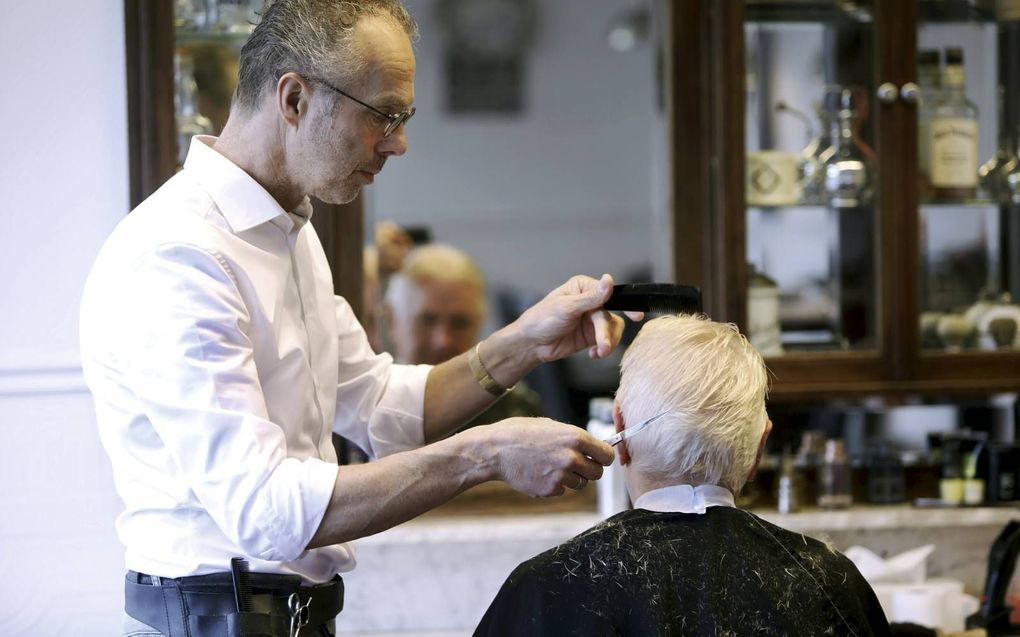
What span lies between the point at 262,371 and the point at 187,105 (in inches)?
43.7

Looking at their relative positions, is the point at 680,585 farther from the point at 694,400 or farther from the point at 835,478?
the point at 835,478

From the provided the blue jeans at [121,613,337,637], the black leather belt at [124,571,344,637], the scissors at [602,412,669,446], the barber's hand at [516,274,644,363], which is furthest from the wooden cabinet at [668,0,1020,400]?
the blue jeans at [121,613,337,637]

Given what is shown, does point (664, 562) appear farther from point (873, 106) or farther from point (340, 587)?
point (873, 106)

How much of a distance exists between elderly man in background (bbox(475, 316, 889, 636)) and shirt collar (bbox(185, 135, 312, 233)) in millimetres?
581

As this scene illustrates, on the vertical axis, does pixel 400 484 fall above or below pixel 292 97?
below

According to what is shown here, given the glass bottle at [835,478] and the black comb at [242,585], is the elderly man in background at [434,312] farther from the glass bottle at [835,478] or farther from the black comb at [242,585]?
the black comb at [242,585]

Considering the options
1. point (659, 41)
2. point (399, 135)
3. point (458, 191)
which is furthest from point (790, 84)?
point (458, 191)

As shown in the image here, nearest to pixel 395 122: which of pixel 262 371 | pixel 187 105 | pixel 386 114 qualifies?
pixel 386 114

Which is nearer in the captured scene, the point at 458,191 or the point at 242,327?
the point at 242,327

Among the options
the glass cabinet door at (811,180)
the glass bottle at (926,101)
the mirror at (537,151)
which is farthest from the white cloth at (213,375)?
the mirror at (537,151)

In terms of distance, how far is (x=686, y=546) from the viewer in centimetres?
169

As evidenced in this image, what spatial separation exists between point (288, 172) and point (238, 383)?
36 centimetres

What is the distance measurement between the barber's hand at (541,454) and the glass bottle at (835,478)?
5.03 feet

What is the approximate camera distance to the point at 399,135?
5.50 feet
